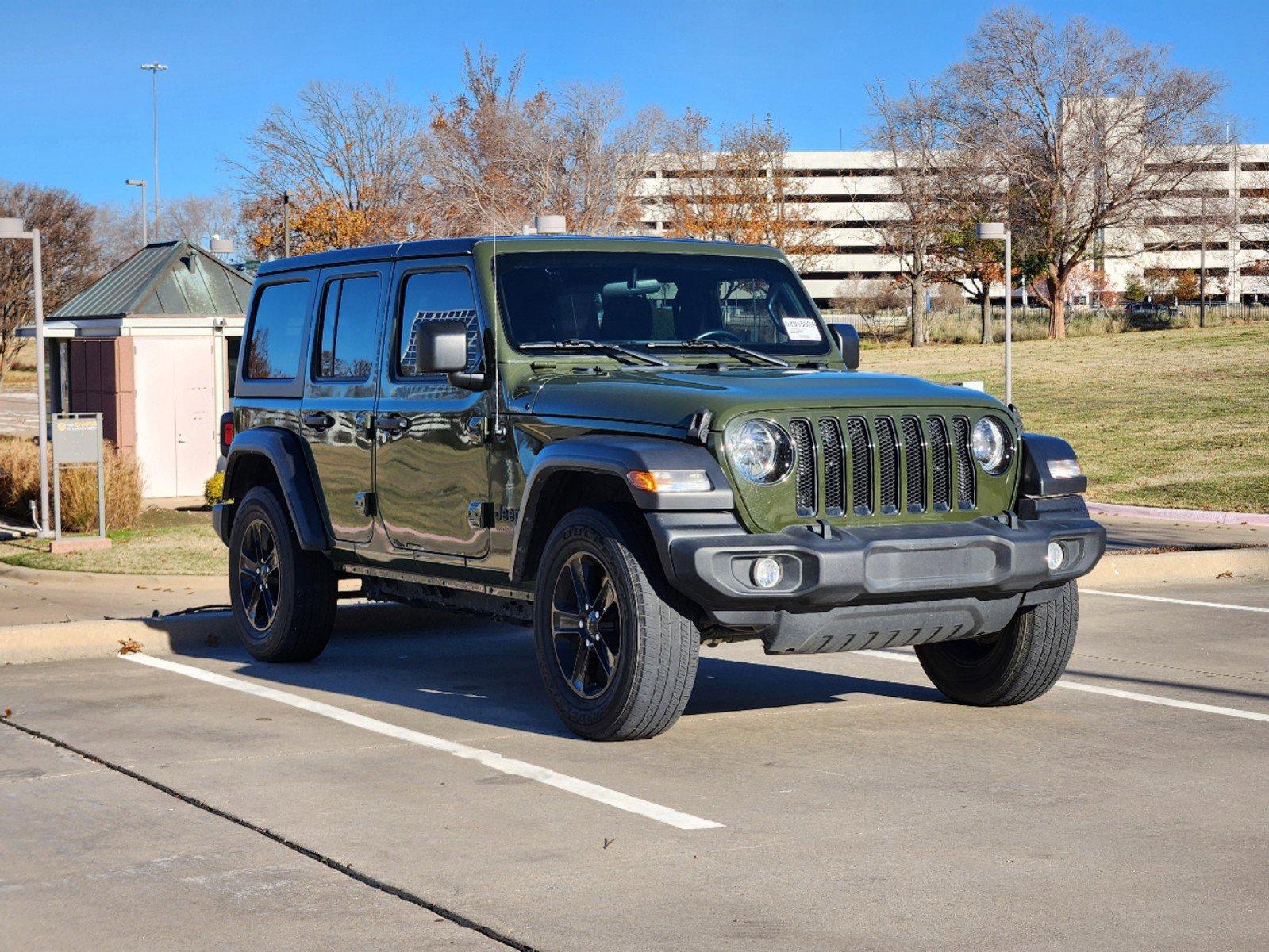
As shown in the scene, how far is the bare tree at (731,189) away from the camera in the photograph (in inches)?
2470

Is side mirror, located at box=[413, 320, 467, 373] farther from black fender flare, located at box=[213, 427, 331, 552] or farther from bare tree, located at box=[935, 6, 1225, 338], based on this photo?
bare tree, located at box=[935, 6, 1225, 338]

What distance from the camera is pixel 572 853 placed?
17.2 ft

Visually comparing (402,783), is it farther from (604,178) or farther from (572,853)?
(604,178)

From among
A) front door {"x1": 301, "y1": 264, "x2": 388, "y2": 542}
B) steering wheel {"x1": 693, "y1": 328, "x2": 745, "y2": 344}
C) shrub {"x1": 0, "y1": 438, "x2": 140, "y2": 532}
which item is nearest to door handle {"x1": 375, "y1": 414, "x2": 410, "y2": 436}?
front door {"x1": 301, "y1": 264, "x2": 388, "y2": 542}

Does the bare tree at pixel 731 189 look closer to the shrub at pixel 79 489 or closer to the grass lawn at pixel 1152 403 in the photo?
the grass lawn at pixel 1152 403

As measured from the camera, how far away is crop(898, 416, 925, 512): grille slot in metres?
6.77

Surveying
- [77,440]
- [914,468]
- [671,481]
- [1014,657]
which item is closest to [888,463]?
[914,468]

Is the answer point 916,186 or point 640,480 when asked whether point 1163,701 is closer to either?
point 640,480

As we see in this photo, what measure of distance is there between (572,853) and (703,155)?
62855 mm

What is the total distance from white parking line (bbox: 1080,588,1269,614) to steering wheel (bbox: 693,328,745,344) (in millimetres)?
4662

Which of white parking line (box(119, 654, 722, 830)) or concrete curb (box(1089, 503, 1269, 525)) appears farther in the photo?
concrete curb (box(1089, 503, 1269, 525))

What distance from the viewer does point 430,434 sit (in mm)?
7855

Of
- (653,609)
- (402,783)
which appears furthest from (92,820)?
(653,609)

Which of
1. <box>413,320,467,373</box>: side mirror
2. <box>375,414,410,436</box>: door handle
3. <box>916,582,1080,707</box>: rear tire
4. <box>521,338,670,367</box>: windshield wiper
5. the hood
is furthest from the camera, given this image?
<box>375,414,410,436</box>: door handle
